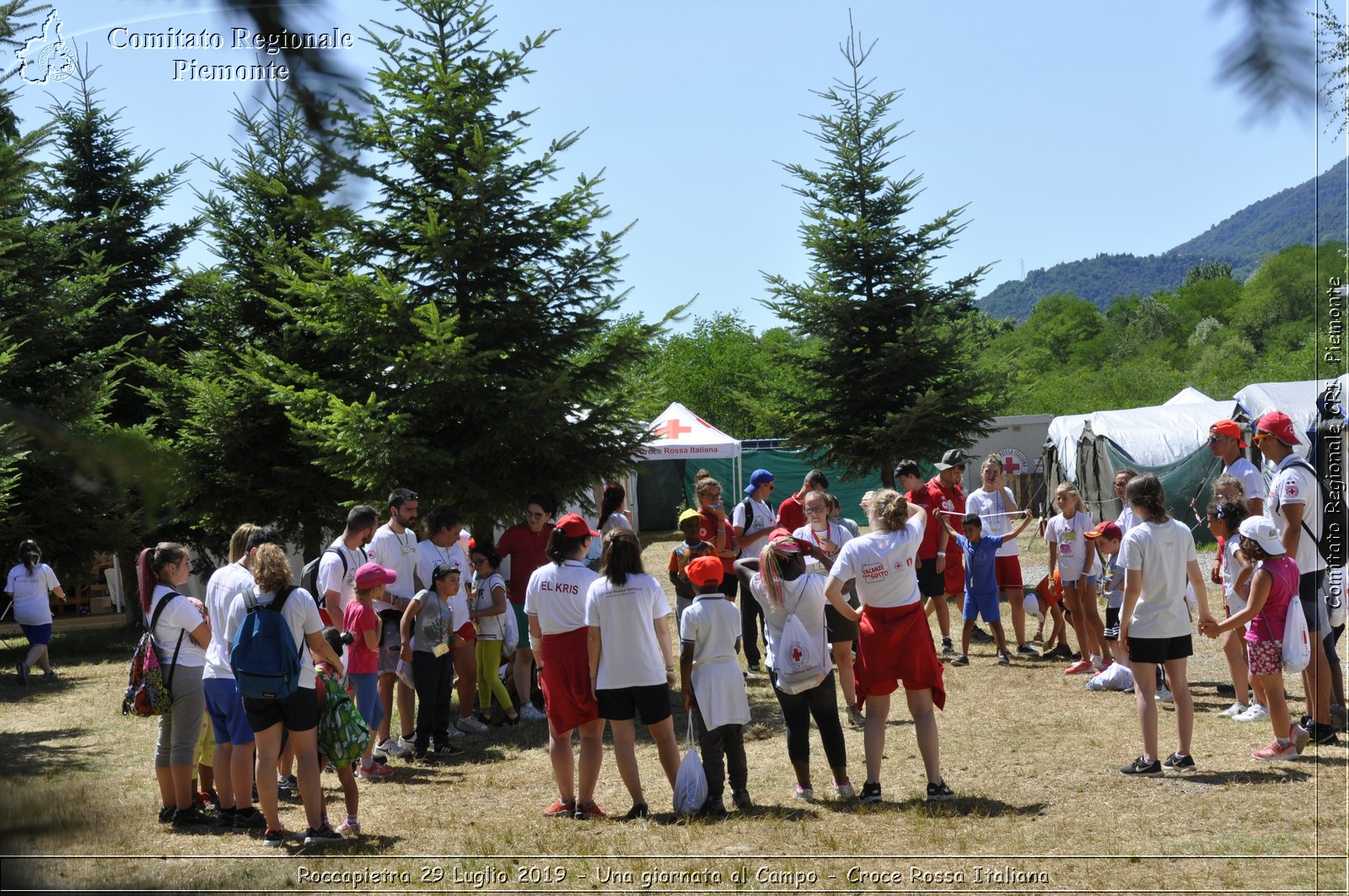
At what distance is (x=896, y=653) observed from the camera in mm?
6156

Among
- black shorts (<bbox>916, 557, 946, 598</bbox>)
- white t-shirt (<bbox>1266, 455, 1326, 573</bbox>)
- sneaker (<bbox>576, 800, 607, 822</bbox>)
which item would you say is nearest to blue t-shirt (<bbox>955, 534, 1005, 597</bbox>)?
black shorts (<bbox>916, 557, 946, 598</bbox>)

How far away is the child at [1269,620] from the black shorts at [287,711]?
5.26 metres

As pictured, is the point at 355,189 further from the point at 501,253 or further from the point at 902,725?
the point at 501,253

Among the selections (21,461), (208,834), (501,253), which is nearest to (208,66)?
(21,461)

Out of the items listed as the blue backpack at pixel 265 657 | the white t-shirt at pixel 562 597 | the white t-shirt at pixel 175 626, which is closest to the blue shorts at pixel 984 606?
the white t-shirt at pixel 562 597

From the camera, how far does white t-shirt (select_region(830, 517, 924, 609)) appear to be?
6.16 metres

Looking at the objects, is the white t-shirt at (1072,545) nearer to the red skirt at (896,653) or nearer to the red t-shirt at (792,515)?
the red t-shirt at (792,515)

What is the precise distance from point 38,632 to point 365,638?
9148 millimetres

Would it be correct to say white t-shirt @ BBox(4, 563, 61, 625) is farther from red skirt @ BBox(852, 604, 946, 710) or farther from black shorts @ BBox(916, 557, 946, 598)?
red skirt @ BBox(852, 604, 946, 710)

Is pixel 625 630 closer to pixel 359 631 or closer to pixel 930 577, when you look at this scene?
pixel 359 631

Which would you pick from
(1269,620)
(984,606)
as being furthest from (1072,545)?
(1269,620)

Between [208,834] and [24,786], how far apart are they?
574cm

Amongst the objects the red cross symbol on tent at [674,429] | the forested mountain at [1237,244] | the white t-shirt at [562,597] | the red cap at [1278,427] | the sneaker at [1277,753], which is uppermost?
the red cross symbol on tent at [674,429]

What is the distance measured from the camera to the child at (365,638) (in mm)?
6828
